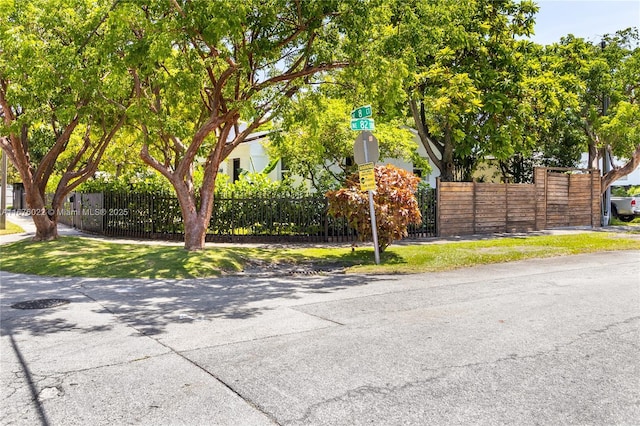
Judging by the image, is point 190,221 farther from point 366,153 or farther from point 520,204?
point 520,204

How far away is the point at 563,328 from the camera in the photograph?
6.16m

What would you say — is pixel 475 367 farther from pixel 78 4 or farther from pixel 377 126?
pixel 377 126

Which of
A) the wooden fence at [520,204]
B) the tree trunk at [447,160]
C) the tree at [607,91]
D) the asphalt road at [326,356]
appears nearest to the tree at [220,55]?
the asphalt road at [326,356]

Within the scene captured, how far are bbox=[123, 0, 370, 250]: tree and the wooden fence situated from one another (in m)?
7.09

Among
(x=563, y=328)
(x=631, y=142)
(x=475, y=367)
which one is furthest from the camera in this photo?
(x=631, y=142)

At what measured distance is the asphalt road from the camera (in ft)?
12.7

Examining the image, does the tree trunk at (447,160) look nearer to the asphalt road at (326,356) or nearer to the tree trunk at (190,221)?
the tree trunk at (190,221)

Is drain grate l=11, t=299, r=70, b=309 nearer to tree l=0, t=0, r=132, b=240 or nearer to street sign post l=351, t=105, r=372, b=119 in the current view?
tree l=0, t=0, r=132, b=240

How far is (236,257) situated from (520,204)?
12.5 m

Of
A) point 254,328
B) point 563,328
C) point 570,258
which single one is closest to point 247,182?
point 570,258

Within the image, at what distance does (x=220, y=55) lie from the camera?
37.5ft

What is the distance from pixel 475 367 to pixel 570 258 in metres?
9.61

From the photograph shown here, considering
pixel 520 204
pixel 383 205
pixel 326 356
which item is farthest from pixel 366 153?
pixel 520 204

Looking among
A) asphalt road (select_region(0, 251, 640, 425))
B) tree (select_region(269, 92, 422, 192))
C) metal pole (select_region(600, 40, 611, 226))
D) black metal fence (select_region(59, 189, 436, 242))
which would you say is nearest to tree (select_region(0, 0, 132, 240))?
black metal fence (select_region(59, 189, 436, 242))
